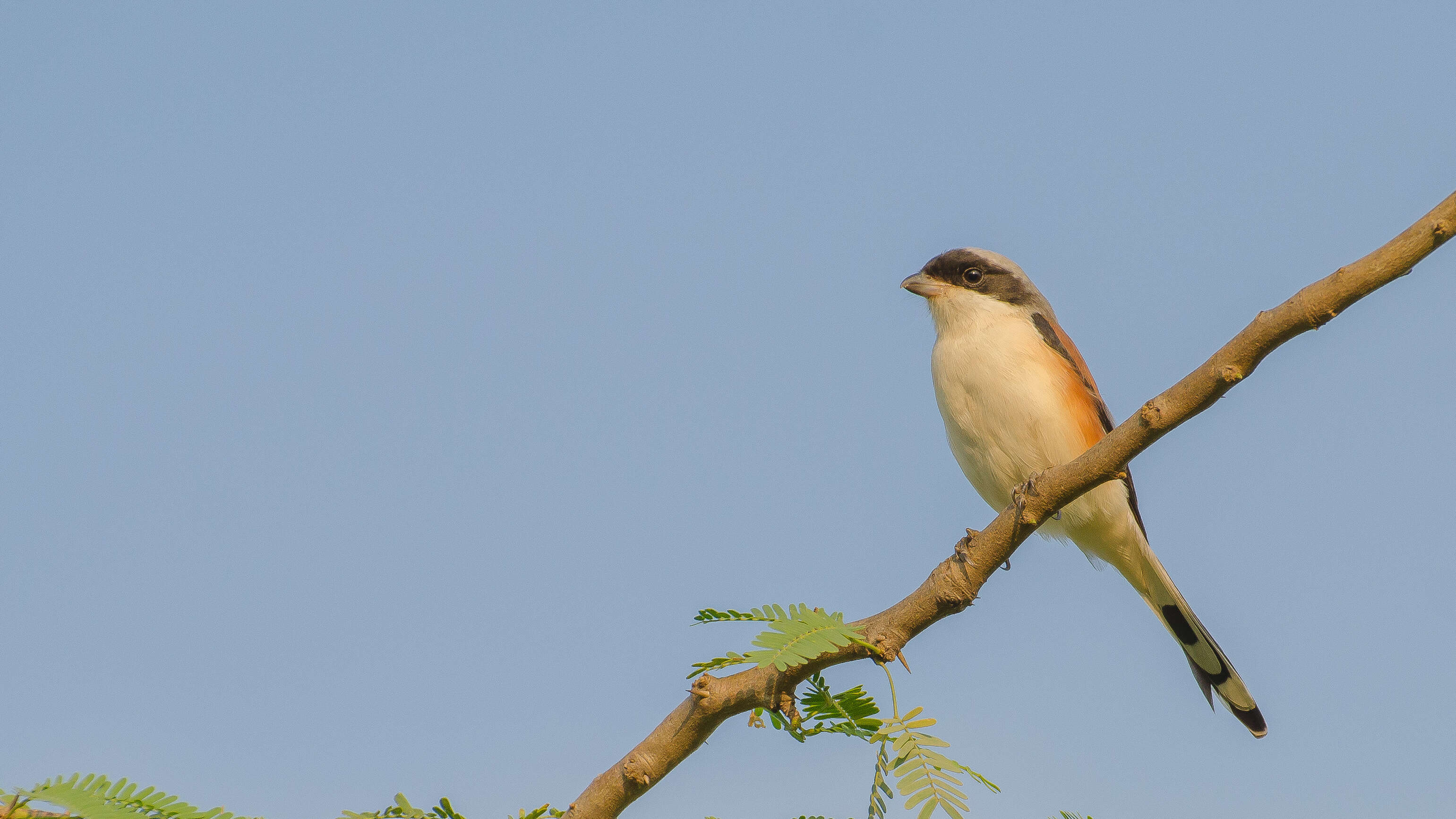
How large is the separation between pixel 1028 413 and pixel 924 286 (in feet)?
4.31

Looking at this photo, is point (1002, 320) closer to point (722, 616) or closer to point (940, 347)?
point (940, 347)

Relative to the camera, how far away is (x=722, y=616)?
236cm

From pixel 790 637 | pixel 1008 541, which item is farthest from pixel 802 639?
pixel 1008 541

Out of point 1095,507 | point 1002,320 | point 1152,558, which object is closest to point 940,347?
point 1002,320

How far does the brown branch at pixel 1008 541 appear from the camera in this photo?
6.99 feet

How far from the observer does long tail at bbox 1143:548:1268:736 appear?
5.07 metres

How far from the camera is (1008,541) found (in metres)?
2.73

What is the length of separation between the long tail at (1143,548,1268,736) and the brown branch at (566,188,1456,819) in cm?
305

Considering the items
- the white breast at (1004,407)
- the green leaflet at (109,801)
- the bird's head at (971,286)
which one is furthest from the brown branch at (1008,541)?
the bird's head at (971,286)

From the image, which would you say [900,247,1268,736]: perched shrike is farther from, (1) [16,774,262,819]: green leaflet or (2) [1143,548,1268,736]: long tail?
(1) [16,774,262,819]: green leaflet

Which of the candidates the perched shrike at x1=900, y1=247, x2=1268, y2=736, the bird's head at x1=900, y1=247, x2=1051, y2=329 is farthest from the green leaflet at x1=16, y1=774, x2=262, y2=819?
the bird's head at x1=900, y1=247, x2=1051, y2=329

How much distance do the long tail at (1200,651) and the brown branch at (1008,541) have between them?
3.05 m

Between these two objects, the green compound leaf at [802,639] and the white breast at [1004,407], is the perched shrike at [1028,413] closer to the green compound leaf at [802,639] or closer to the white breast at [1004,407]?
the white breast at [1004,407]

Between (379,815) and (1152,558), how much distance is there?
5.00 metres
